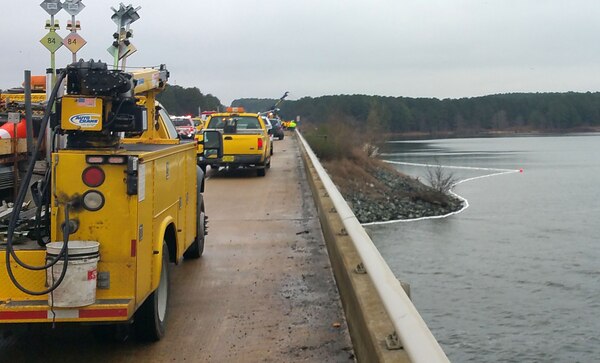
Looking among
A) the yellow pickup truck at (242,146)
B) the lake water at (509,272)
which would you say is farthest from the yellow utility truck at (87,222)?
the yellow pickup truck at (242,146)

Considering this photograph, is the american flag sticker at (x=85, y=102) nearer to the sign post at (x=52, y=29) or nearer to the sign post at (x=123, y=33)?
the sign post at (x=123, y=33)

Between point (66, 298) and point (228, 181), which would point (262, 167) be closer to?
point (228, 181)

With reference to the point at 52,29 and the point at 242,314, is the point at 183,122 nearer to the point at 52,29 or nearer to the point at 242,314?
the point at 52,29

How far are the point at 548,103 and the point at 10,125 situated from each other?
16084cm

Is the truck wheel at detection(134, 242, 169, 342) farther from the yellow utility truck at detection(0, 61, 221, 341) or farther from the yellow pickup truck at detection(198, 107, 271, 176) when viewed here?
the yellow pickup truck at detection(198, 107, 271, 176)

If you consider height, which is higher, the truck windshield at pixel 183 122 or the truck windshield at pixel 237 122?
the truck windshield at pixel 237 122

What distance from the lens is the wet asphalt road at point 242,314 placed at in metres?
5.57

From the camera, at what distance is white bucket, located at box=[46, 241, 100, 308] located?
4.48 meters

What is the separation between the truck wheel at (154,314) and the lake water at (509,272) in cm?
1302

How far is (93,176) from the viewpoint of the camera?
468 centimetres

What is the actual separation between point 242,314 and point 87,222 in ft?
7.90

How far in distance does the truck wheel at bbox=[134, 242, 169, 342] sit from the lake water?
42.7 feet

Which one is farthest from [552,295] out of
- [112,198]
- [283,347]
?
[112,198]

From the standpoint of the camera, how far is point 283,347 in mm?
5762
